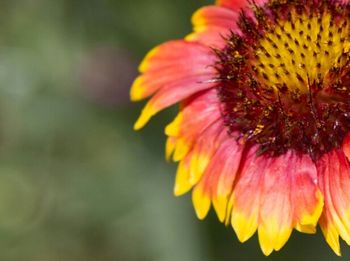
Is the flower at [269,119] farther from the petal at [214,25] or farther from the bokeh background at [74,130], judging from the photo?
the bokeh background at [74,130]

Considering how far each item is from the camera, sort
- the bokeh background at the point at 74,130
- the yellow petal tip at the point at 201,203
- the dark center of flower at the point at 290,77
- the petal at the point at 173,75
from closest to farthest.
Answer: the dark center of flower at the point at 290,77 < the yellow petal tip at the point at 201,203 < the petal at the point at 173,75 < the bokeh background at the point at 74,130

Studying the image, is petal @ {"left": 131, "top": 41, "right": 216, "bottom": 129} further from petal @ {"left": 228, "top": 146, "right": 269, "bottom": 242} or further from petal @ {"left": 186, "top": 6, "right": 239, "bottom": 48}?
petal @ {"left": 228, "top": 146, "right": 269, "bottom": 242}

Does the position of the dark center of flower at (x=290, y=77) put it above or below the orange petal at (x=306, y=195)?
above

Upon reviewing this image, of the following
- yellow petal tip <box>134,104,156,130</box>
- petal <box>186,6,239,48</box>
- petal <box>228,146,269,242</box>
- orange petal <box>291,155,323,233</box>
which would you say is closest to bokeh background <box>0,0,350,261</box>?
petal <box>186,6,239,48</box>

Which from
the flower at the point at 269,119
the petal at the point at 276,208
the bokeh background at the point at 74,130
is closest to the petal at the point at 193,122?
the flower at the point at 269,119

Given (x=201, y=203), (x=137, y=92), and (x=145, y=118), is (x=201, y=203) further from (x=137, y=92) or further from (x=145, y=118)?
(x=137, y=92)

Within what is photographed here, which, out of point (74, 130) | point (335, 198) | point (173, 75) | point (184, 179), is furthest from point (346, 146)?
point (74, 130)

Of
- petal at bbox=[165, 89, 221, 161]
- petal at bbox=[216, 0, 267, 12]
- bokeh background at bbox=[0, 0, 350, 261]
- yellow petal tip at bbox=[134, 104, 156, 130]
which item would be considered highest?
petal at bbox=[216, 0, 267, 12]

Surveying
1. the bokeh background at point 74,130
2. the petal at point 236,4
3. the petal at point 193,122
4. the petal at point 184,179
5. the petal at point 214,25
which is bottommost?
the bokeh background at point 74,130
